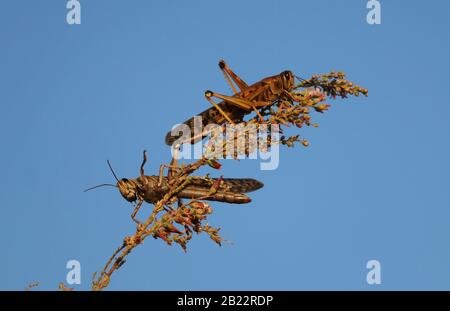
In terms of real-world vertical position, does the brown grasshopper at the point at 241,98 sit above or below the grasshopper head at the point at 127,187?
above

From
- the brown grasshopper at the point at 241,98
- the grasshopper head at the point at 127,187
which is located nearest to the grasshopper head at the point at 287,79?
the brown grasshopper at the point at 241,98

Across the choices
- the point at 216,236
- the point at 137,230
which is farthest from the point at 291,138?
the point at 137,230

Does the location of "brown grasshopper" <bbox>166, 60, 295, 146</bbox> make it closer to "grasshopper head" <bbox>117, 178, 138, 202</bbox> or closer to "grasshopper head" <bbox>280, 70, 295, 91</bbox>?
"grasshopper head" <bbox>280, 70, 295, 91</bbox>

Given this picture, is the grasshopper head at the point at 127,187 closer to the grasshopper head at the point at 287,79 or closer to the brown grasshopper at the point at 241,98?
the brown grasshopper at the point at 241,98

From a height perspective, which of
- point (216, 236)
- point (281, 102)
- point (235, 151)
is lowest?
point (216, 236)

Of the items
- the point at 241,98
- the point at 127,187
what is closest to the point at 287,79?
the point at 241,98
